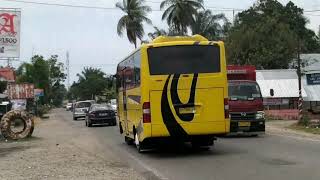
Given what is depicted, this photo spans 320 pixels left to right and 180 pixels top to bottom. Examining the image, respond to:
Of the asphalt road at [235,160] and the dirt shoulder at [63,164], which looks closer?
the asphalt road at [235,160]

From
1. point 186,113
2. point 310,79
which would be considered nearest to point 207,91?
point 186,113

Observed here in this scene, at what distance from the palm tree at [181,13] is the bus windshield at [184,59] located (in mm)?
51804

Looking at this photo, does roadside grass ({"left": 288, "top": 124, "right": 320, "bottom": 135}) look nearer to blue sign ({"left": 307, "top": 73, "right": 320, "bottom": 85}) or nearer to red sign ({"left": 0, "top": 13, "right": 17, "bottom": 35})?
blue sign ({"left": 307, "top": 73, "right": 320, "bottom": 85})

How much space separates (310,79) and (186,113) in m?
16.3

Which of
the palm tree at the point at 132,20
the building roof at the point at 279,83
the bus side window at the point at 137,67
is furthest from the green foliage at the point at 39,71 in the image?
the bus side window at the point at 137,67

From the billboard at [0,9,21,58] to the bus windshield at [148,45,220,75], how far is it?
1912 centimetres

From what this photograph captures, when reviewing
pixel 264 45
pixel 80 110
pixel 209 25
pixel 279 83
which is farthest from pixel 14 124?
pixel 209 25

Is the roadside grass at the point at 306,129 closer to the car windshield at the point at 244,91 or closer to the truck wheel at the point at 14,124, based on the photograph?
the car windshield at the point at 244,91

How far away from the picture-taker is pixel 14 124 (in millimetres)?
30797

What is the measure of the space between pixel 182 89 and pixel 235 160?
2.63 m

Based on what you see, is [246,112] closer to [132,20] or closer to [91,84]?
[132,20]

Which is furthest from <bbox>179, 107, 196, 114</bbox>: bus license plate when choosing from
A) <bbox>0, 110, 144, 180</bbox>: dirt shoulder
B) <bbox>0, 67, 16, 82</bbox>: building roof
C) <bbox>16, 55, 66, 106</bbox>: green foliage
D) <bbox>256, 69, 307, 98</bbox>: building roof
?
<bbox>16, 55, 66, 106</bbox>: green foliage

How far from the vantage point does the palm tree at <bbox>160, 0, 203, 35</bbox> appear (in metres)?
69.2

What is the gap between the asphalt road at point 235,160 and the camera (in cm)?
1312
